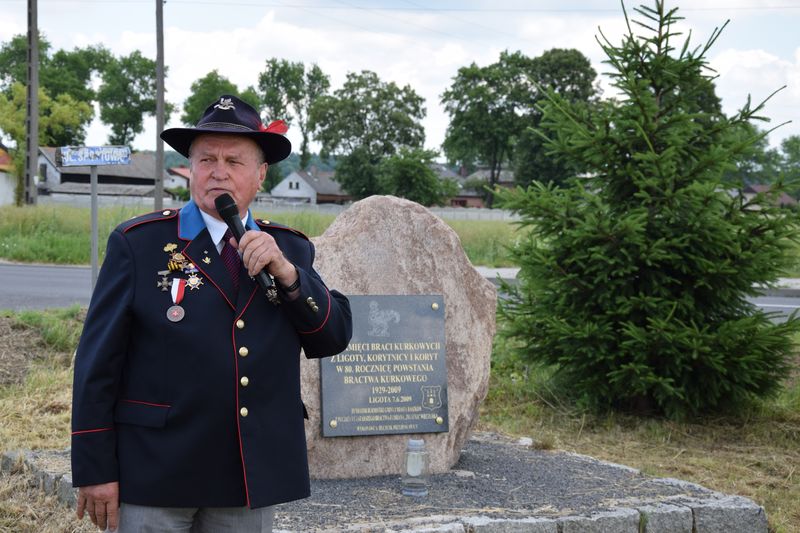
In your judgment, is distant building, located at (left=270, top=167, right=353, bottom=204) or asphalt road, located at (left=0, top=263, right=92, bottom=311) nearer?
asphalt road, located at (left=0, top=263, right=92, bottom=311)

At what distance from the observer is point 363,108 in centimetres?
6356

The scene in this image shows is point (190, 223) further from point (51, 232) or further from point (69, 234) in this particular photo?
point (51, 232)

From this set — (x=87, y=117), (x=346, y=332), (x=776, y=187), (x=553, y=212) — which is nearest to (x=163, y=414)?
(x=346, y=332)

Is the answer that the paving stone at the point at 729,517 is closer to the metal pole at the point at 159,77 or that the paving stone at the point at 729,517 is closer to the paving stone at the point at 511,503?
the paving stone at the point at 511,503

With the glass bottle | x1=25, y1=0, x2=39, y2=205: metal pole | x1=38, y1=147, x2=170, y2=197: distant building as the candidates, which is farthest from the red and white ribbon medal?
x1=38, y1=147, x2=170, y2=197: distant building

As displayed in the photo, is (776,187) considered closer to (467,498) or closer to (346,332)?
(467,498)

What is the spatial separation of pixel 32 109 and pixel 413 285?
20.4 m

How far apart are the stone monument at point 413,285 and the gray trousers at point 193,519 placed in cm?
264

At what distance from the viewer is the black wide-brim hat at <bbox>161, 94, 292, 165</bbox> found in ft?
8.35

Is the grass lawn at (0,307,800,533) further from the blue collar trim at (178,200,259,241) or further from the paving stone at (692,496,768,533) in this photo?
the blue collar trim at (178,200,259,241)

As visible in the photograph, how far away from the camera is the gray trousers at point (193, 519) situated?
2.40m

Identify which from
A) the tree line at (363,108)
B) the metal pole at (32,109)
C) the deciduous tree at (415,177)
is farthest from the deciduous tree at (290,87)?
the metal pole at (32,109)

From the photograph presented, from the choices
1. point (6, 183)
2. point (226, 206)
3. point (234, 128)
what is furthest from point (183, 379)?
point (6, 183)

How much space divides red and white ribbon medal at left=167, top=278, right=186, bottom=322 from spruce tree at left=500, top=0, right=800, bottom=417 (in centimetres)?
443
